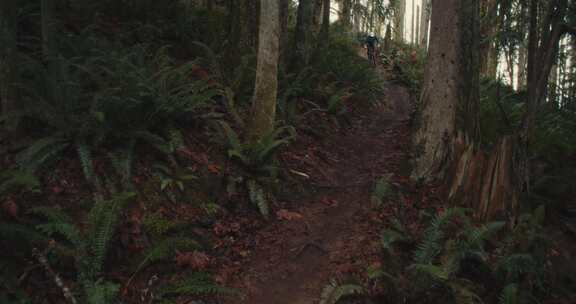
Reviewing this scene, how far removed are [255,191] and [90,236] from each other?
229cm

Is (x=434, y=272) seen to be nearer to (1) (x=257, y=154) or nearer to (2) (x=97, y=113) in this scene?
(1) (x=257, y=154)

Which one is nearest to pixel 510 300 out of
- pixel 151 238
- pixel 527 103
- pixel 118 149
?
pixel 527 103

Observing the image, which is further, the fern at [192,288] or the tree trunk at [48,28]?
the tree trunk at [48,28]

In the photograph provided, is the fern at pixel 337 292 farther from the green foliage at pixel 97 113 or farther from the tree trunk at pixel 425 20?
the tree trunk at pixel 425 20

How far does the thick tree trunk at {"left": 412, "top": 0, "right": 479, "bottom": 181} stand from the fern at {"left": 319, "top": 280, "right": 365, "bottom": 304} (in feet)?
9.82

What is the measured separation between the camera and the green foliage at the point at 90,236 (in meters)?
3.55

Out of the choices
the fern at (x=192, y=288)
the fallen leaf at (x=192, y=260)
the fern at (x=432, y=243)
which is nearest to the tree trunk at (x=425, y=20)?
the fern at (x=432, y=243)

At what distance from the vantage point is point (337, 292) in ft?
12.3

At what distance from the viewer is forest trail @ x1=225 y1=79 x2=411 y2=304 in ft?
13.9

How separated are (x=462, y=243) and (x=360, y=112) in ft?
24.7

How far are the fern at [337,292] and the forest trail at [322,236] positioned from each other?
228 millimetres

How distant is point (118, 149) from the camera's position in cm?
512

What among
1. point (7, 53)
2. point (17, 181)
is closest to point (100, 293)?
point (17, 181)

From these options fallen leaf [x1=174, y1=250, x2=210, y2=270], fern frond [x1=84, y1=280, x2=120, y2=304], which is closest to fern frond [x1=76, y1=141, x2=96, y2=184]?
fallen leaf [x1=174, y1=250, x2=210, y2=270]
